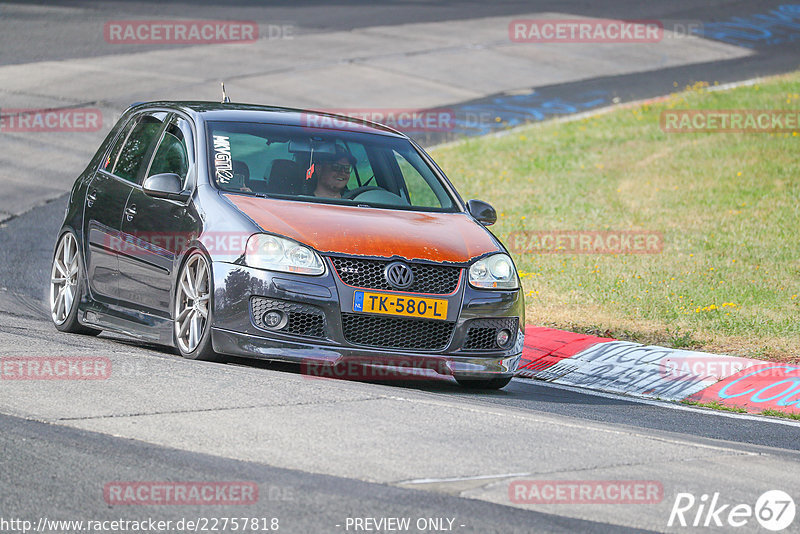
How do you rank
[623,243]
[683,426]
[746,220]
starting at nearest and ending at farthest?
[683,426] < [623,243] < [746,220]

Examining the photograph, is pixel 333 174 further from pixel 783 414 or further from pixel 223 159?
pixel 783 414

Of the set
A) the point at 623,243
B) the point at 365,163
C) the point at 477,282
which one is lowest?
the point at 623,243

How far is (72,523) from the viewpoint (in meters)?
4.68

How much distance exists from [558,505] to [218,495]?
53.9 inches

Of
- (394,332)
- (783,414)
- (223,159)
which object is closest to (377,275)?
(394,332)

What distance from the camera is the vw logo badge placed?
7.69 meters

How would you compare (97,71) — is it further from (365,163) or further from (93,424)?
(93,424)

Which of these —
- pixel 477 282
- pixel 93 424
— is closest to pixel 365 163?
pixel 477 282

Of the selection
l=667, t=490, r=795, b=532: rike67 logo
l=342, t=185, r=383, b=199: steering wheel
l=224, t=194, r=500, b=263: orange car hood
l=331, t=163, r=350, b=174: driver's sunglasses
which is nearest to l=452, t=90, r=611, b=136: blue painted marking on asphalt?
l=342, t=185, r=383, b=199: steering wheel

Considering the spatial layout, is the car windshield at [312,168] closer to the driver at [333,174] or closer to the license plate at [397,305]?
the driver at [333,174]

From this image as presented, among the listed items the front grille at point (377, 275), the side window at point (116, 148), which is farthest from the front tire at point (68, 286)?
the front grille at point (377, 275)

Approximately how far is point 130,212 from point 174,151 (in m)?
0.53

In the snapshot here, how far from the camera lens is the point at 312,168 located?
28.7ft

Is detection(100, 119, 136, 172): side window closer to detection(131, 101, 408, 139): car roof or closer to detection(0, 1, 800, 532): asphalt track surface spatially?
detection(131, 101, 408, 139): car roof
